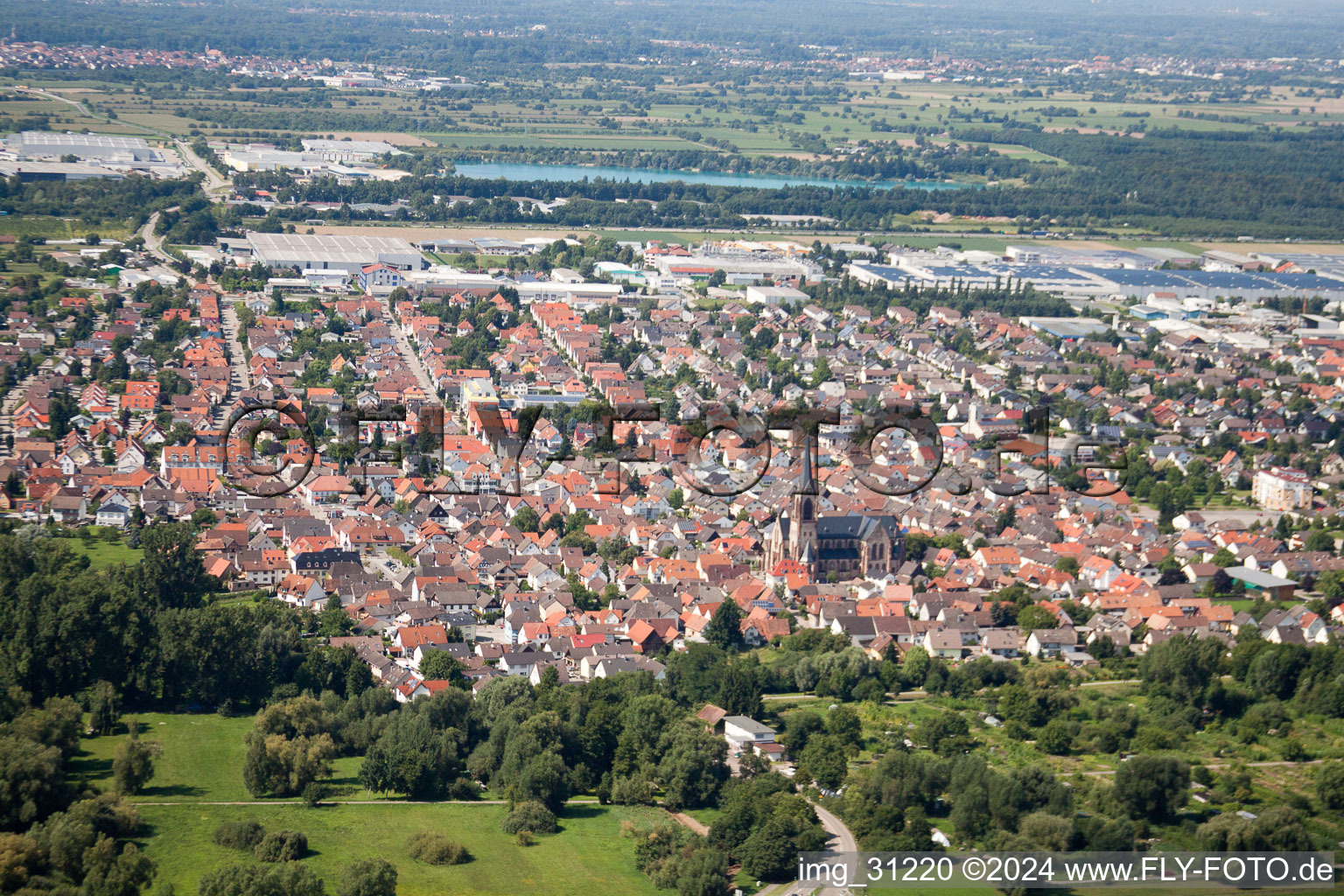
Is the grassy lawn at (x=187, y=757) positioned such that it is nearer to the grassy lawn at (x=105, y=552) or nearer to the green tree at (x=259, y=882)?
the green tree at (x=259, y=882)

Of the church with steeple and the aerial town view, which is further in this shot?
the church with steeple

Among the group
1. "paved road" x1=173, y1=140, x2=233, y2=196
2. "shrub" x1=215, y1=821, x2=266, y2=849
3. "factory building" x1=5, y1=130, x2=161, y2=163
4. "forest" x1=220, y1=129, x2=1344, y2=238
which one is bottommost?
"shrub" x1=215, y1=821, x2=266, y2=849

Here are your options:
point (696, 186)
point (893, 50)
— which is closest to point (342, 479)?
point (696, 186)

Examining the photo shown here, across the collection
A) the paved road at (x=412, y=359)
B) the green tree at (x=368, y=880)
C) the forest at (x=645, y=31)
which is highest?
the forest at (x=645, y=31)

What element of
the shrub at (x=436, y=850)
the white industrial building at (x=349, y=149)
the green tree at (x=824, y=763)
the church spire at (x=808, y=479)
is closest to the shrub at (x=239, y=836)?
the shrub at (x=436, y=850)

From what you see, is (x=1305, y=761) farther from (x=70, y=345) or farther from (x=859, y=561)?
(x=70, y=345)

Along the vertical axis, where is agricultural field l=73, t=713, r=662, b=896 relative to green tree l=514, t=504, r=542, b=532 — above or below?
below

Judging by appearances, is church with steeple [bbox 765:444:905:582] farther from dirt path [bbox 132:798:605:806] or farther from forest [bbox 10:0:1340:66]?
forest [bbox 10:0:1340:66]

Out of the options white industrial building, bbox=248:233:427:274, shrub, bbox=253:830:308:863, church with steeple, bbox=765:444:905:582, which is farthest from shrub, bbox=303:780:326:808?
white industrial building, bbox=248:233:427:274
